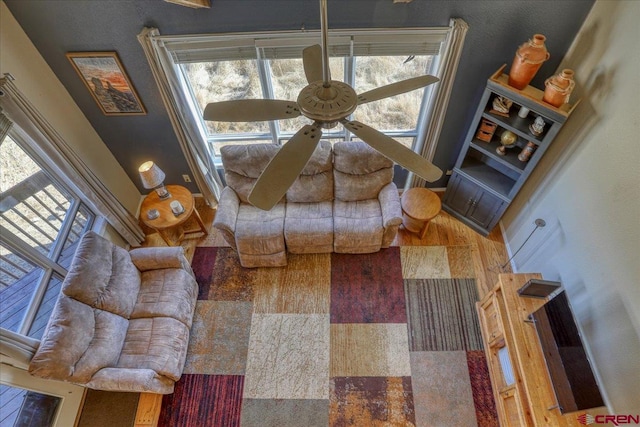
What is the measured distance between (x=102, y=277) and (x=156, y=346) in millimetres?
725

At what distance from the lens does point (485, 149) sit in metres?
3.38

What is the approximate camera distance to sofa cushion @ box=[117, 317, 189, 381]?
111 inches

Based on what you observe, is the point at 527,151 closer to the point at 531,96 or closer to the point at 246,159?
the point at 531,96

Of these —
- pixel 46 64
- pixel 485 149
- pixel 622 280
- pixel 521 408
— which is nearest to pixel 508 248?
pixel 485 149

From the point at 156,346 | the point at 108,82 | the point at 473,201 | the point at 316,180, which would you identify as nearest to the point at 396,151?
the point at 316,180

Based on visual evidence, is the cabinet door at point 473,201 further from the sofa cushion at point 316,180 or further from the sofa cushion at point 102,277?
the sofa cushion at point 102,277

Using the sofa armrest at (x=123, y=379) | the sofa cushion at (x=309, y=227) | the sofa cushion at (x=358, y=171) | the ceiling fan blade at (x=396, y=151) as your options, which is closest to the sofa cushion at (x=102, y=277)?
the sofa armrest at (x=123, y=379)

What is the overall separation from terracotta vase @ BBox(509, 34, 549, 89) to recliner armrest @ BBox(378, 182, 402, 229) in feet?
4.67

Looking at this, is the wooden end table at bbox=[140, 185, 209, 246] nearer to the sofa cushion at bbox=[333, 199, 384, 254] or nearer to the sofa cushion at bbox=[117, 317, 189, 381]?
the sofa cushion at bbox=[117, 317, 189, 381]

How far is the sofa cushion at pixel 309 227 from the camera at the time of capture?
3.50 meters

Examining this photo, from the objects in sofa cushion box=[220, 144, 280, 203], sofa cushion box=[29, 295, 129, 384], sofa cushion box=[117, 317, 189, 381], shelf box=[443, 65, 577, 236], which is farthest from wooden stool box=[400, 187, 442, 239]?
sofa cushion box=[29, 295, 129, 384]

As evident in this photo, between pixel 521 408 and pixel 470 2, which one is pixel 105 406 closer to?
pixel 521 408

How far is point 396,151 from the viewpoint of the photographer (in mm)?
1417

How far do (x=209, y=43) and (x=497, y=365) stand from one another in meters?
3.69
